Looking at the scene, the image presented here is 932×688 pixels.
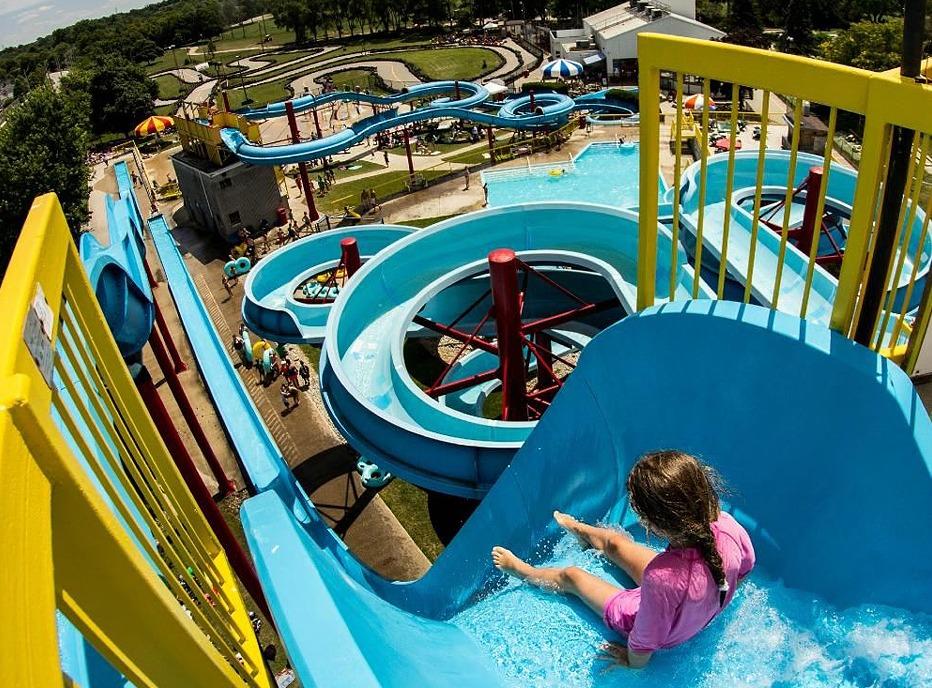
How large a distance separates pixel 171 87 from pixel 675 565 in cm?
8705

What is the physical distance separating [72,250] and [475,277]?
36.7 feet

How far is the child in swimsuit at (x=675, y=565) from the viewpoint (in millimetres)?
3242

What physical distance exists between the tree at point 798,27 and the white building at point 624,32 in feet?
23.9

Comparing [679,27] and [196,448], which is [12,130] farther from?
[679,27]

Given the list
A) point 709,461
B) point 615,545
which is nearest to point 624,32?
point 709,461

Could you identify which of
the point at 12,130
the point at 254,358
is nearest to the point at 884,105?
the point at 254,358

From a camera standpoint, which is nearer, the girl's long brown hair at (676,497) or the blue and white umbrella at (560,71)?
the girl's long brown hair at (676,497)

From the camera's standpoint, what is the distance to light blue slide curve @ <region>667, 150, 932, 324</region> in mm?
12219

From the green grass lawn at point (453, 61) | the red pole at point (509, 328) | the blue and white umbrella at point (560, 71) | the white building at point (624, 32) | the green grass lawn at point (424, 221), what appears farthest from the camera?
the green grass lawn at point (453, 61)

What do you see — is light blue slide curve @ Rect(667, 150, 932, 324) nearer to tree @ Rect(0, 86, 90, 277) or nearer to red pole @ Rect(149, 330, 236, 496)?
red pole @ Rect(149, 330, 236, 496)

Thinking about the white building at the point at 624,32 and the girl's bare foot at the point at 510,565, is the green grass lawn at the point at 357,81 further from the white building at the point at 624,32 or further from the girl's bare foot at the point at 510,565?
the girl's bare foot at the point at 510,565

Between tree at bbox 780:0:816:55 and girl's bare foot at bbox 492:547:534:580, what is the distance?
5746 centimetres

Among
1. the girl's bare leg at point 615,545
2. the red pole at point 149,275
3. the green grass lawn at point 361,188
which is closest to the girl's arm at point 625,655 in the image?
the girl's bare leg at point 615,545

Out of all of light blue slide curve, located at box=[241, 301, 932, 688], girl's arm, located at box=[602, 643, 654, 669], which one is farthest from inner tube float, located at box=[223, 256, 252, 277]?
girl's arm, located at box=[602, 643, 654, 669]
